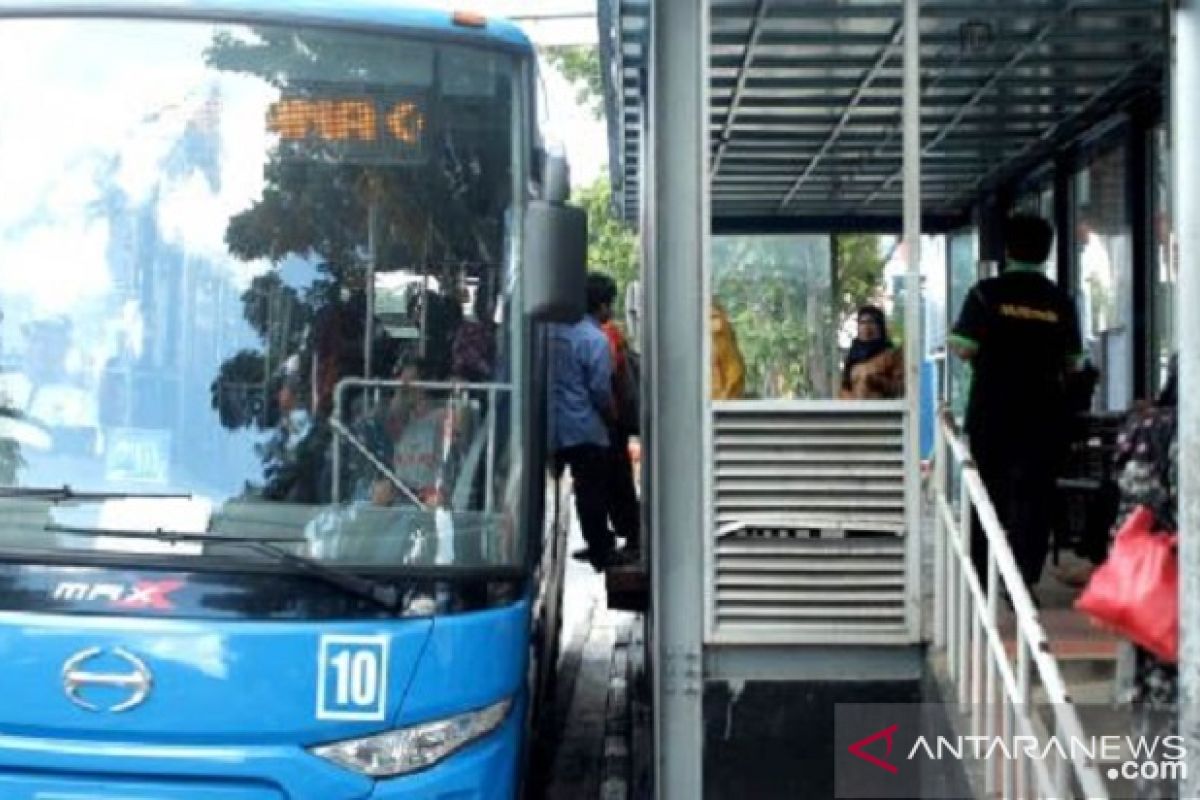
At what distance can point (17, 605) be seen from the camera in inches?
163

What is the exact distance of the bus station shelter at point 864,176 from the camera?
5.23 metres

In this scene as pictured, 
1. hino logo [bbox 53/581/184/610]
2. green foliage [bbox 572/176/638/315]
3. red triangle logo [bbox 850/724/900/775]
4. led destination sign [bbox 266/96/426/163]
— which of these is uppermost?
green foliage [bbox 572/176/638/315]

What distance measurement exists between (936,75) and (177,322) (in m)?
4.67

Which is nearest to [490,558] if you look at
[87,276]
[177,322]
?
[177,322]

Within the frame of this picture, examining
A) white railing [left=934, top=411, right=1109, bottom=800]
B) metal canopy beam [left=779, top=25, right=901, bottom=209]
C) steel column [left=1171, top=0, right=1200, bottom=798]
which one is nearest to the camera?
steel column [left=1171, top=0, right=1200, bottom=798]

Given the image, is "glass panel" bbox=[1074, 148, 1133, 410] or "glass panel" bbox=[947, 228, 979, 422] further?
"glass panel" bbox=[947, 228, 979, 422]

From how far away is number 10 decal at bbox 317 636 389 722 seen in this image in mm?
4113

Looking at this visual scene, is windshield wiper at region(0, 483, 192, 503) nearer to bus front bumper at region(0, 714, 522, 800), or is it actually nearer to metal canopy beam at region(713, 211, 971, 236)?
bus front bumper at region(0, 714, 522, 800)

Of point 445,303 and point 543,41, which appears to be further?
point 543,41

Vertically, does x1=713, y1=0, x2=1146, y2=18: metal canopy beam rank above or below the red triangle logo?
above

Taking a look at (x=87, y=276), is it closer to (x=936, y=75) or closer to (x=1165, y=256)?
(x=936, y=75)

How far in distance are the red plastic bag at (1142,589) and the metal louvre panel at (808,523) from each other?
4.94ft

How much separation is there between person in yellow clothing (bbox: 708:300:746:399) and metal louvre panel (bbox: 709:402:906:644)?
449 mm

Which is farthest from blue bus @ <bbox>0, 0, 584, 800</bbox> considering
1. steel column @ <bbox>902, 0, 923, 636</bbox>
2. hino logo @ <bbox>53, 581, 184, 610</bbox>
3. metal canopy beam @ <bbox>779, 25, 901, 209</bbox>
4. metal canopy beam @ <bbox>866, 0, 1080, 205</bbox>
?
metal canopy beam @ <bbox>779, 25, 901, 209</bbox>
